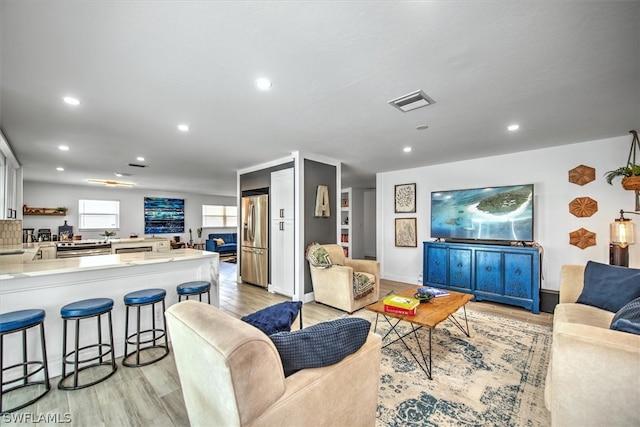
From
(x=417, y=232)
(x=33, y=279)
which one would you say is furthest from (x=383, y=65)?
(x=417, y=232)

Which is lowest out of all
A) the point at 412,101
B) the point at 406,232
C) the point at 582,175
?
the point at 406,232

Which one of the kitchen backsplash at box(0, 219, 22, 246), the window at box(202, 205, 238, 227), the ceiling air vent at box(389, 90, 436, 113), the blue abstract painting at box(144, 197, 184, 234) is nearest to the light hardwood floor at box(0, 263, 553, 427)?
the kitchen backsplash at box(0, 219, 22, 246)

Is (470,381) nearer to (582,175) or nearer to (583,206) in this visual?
(583,206)

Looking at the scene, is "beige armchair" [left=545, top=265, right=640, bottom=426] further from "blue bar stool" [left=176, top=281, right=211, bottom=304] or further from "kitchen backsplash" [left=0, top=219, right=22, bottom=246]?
"kitchen backsplash" [left=0, top=219, right=22, bottom=246]

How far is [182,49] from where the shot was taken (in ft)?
5.70

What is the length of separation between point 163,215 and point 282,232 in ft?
23.7

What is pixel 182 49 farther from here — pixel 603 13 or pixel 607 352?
pixel 607 352

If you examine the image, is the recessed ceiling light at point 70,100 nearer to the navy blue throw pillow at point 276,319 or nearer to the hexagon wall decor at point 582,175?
the navy blue throw pillow at point 276,319

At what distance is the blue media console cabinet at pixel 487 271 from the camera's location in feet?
12.6

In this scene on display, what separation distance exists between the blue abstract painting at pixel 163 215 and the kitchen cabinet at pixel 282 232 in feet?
22.4

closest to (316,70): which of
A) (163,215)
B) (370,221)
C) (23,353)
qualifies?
(23,353)

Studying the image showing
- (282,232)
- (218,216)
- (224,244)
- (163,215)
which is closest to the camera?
(282,232)

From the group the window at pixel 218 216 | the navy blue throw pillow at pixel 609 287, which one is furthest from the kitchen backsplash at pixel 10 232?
the window at pixel 218 216

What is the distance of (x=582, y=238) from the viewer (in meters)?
3.84
